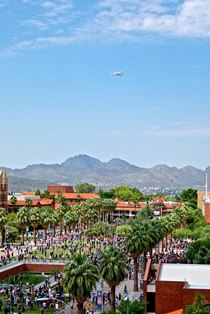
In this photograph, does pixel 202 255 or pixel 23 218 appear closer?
pixel 202 255

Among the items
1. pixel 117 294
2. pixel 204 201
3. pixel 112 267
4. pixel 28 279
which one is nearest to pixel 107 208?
pixel 204 201

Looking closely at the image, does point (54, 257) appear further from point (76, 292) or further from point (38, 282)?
point (76, 292)

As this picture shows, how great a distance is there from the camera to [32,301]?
51594 mm

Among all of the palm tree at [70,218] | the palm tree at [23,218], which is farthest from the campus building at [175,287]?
the palm tree at [70,218]

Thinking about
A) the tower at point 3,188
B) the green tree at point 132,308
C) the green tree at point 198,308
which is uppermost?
the tower at point 3,188

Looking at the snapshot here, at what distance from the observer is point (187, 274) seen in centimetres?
4466

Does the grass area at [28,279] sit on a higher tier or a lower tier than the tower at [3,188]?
lower

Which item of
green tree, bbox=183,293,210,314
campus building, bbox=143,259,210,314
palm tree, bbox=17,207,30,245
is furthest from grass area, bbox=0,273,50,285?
green tree, bbox=183,293,210,314

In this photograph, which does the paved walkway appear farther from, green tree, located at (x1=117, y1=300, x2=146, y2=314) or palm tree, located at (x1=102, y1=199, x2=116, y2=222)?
palm tree, located at (x1=102, y1=199, x2=116, y2=222)

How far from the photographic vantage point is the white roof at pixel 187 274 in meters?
43.1

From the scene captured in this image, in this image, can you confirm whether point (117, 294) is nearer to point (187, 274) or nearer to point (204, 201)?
point (187, 274)

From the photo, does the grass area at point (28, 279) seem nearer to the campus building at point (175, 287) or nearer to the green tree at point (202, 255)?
the green tree at point (202, 255)

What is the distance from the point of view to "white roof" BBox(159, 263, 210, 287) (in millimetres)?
43125

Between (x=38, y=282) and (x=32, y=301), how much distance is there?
1286 centimetres
